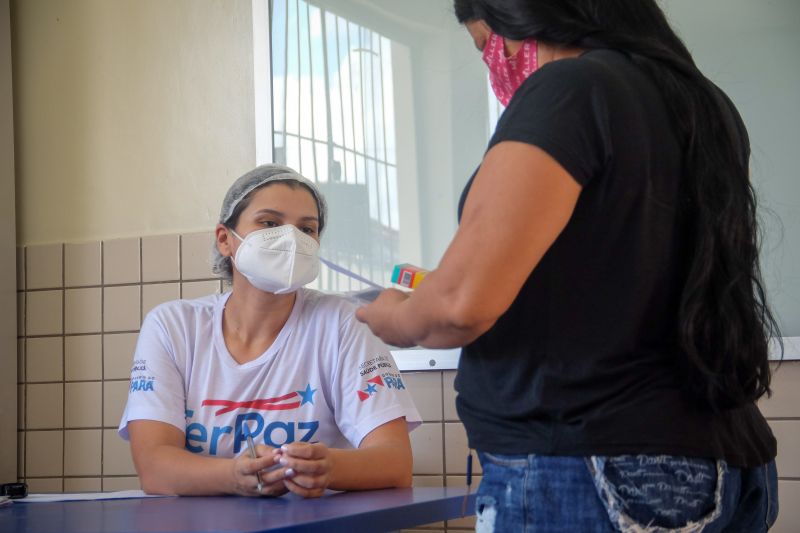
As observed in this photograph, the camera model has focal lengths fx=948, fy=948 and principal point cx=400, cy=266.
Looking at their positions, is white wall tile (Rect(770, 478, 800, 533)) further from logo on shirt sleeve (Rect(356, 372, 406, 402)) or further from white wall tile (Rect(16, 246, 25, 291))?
white wall tile (Rect(16, 246, 25, 291))

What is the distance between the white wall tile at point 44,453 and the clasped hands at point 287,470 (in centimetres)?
142

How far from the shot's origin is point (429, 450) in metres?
2.57

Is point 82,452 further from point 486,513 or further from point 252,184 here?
point 486,513

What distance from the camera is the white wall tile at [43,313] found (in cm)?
299

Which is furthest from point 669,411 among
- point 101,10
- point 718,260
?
point 101,10

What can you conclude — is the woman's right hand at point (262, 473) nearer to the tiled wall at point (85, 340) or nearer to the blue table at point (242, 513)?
the blue table at point (242, 513)

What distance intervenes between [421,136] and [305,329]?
708 millimetres

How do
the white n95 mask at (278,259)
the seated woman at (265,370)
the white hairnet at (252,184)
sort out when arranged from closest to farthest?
1. the seated woman at (265,370)
2. the white n95 mask at (278,259)
3. the white hairnet at (252,184)

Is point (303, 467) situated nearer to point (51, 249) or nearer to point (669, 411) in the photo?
point (669, 411)

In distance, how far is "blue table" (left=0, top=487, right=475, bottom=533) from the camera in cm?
135

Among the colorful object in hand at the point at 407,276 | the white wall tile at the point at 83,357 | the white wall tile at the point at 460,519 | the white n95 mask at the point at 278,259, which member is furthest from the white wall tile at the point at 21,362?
the colorful object in hand at the point at 407,276

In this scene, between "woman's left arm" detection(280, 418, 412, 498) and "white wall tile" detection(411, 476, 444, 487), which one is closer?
"woman's left arm" detection(280, 418, 412, 498)

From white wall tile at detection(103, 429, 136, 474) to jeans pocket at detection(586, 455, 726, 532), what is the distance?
2.20m

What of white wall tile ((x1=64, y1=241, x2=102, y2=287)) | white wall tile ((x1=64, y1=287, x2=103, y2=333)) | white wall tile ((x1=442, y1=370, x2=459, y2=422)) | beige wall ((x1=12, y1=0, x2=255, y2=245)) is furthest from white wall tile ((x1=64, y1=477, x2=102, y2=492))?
white wall tile ((x1=442, y1=370, x2=459, y2=422))
